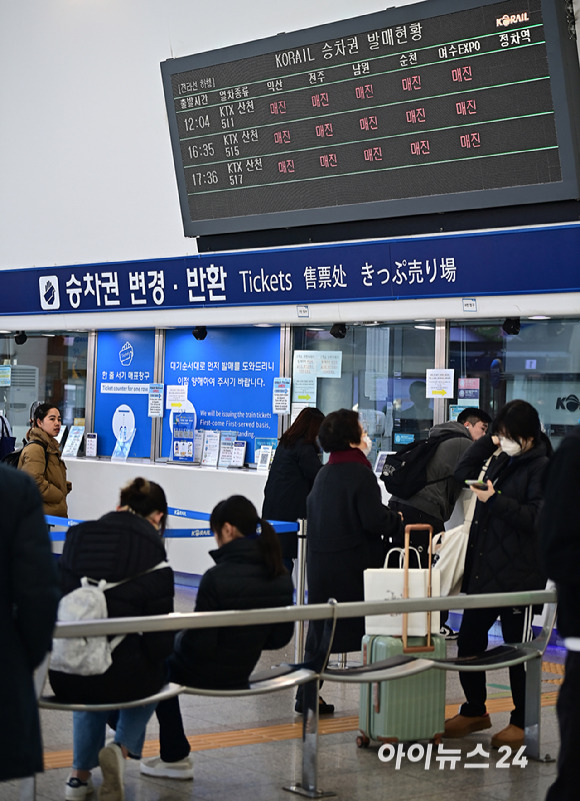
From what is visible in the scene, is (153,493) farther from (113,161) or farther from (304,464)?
(113,161)

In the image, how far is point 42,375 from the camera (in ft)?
40.0

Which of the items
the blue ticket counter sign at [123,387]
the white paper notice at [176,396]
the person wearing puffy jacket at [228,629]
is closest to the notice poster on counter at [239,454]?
the white paper notice at [176,396]

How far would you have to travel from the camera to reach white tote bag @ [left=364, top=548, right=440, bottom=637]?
5082 mm

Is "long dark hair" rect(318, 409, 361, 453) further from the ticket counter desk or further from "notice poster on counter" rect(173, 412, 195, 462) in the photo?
"notice poster on counter" rect(173, 412, 195, 462)

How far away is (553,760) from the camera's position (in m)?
5.01

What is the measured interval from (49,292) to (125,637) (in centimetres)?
789

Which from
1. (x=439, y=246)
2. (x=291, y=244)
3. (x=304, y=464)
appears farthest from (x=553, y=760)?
(x=291, y=244)


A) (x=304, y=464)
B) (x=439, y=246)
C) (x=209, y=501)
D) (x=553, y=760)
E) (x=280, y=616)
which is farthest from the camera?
(x=209, y=501)

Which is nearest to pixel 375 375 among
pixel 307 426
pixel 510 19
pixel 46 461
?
pixel 307 426

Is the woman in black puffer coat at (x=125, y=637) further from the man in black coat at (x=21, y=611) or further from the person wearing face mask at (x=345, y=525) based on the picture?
the person wearing face mask at (x=345, y=525)

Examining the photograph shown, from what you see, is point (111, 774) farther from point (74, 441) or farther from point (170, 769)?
point (74, 441)

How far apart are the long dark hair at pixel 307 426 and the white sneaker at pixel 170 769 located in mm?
2872

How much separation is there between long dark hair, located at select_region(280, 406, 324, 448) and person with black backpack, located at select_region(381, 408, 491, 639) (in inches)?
25.4

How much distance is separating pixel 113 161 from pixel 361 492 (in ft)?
21.2
